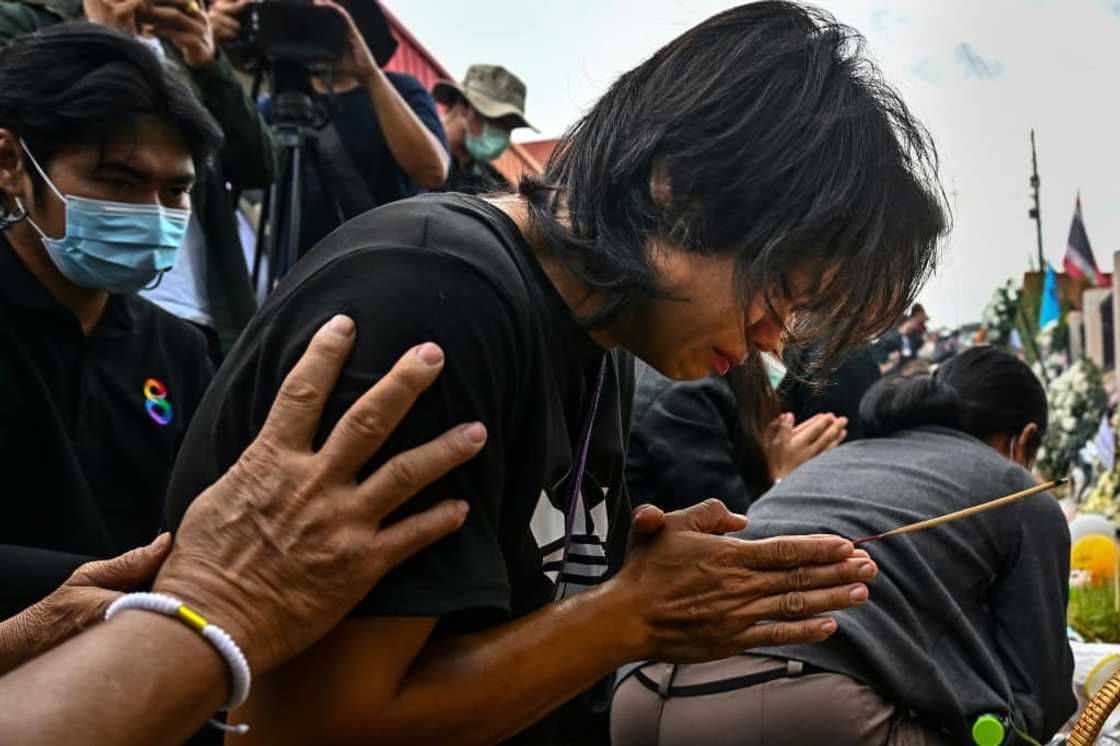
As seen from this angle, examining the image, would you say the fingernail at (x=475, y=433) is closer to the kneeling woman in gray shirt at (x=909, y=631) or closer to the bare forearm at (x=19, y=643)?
the bare forearm at (x=19, y=643)

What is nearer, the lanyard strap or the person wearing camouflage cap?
the lanyard strap

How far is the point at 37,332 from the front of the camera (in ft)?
7.86

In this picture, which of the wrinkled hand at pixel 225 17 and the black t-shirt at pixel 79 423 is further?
the wrinkled hand at pixel 225 17

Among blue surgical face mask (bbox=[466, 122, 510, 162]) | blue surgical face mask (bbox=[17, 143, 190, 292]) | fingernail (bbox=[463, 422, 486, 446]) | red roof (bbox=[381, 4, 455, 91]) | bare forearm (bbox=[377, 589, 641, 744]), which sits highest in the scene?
fingernail (bbox=[463, 422, 486, 446])

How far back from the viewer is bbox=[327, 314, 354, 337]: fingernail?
126cm

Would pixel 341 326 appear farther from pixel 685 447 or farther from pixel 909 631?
pixel 685 447

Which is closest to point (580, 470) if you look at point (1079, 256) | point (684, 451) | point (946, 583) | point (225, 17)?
point (946, 583)

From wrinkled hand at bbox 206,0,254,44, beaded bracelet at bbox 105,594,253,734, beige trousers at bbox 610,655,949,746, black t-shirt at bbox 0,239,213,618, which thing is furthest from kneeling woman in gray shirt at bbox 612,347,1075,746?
wrinkled hand at bbox 206,0,254,44

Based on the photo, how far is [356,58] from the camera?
132 inches

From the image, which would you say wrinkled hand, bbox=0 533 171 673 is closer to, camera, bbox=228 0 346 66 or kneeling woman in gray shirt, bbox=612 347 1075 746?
kneeling woman in gray shirt, bbox=612 347 1075 746

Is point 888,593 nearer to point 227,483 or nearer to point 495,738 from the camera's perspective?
point 495,738

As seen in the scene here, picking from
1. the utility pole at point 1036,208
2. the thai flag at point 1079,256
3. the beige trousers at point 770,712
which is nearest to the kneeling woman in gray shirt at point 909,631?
the beige trousers at point 770,712

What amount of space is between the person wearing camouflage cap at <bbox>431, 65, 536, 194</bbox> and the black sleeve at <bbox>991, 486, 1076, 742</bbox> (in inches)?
87.2

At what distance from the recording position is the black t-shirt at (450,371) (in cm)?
129
